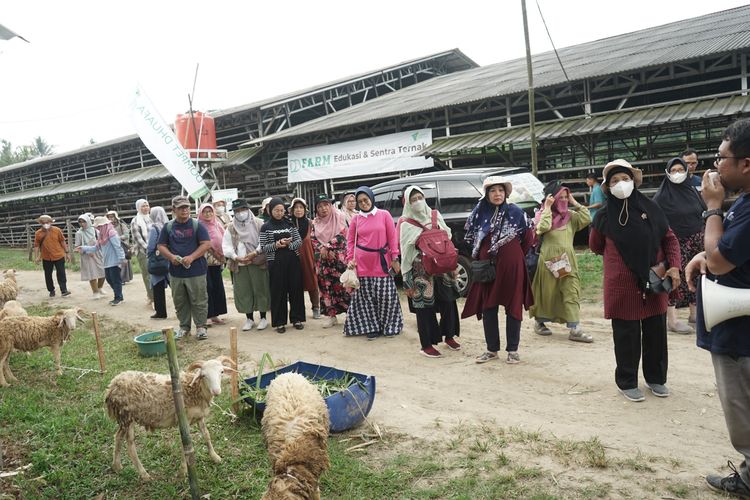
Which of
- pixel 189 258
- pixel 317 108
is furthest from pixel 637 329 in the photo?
pixel 317 108

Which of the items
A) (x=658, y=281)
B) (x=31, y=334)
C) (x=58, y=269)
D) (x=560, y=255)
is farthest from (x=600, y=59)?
(x=58, y=269)

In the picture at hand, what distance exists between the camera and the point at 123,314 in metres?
8.93

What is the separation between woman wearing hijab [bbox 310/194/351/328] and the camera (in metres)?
7.13

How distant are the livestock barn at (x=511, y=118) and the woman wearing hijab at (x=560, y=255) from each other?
590cm

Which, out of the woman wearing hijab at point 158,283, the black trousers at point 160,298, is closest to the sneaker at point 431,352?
the woman wearing hijab at point 158,283

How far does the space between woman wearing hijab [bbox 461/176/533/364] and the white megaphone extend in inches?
90.6

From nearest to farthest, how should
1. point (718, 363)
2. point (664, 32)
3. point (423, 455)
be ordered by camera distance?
point (718, 363)
point (423, 455)
point (664, 32)

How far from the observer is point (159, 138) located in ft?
41.2

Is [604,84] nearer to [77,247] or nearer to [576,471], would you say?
[576,471]

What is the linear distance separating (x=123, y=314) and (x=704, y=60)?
1304cm

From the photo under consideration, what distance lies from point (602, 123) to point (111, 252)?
10.5 m

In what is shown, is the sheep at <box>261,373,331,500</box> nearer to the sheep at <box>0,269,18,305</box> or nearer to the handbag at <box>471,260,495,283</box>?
the handbag at <box>471,260,495,283</box>

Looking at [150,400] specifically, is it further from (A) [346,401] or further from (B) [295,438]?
(A) [346,401]

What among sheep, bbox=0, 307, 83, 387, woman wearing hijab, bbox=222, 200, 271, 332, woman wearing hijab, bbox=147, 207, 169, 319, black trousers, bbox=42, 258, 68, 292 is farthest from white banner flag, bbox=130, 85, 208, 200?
sheep, bbox=0, 307, 83, 387
